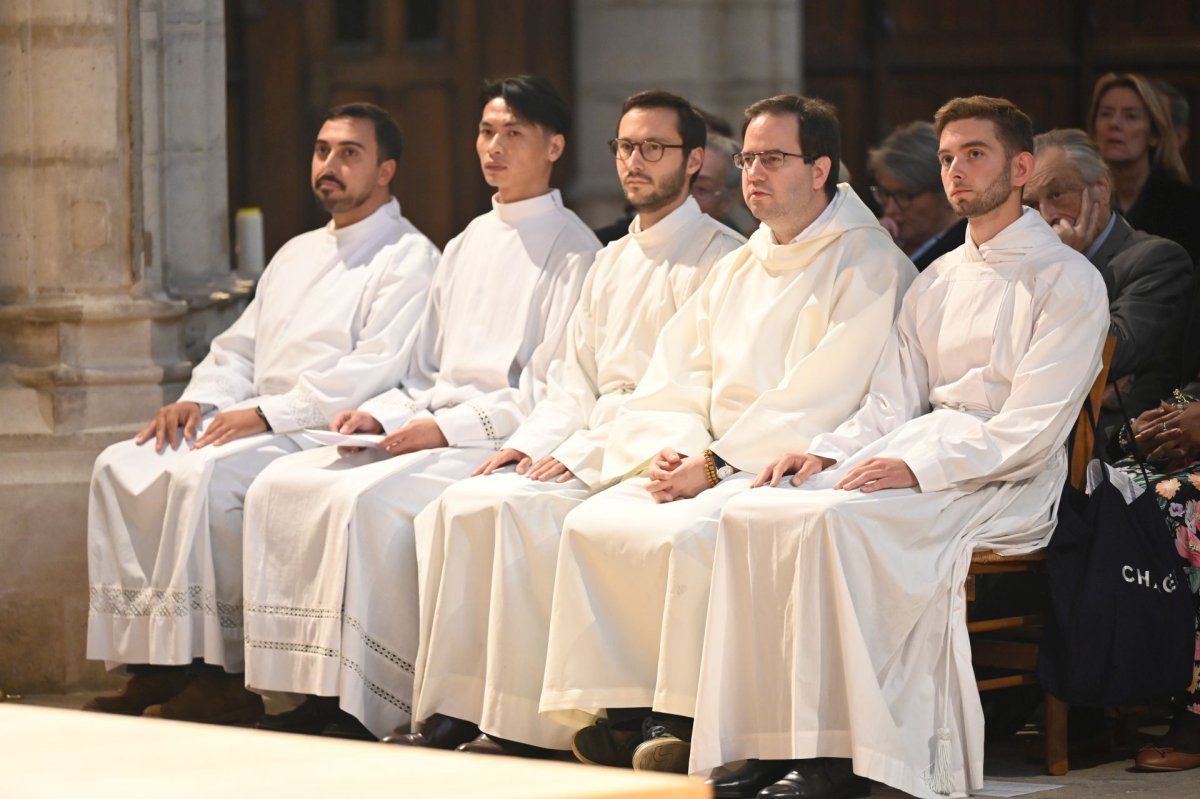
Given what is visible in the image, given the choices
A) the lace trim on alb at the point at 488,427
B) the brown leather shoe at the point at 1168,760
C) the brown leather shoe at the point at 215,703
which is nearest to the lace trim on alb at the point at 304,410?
the lace trim on alb at the point at 488,427

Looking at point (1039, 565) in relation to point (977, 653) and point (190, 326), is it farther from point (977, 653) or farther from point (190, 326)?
point (190, 326)

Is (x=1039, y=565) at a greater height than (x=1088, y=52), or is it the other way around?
(x=1088, y=52)

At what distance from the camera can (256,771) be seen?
7.73 ft

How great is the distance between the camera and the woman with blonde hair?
6797 mm

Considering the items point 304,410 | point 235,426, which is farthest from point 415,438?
point 235,426

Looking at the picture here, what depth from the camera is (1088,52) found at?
10391mm

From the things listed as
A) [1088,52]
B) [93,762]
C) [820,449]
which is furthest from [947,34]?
[93,762]

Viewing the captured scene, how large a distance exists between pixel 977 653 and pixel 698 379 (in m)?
1.09

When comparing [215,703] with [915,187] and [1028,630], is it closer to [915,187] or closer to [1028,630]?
[1028,630]

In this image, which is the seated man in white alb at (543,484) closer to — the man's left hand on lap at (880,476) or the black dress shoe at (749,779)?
the black dress shoe at (749,779)

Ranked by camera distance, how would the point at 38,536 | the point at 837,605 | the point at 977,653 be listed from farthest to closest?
the point at 38,536, the point at 977,653, the point at 837,605

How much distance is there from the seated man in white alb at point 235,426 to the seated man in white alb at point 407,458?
169 mm

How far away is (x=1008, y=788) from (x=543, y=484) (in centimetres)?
150

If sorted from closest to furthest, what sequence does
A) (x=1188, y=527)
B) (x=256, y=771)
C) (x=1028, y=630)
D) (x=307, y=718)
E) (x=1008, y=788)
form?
Result: (x=256, y=771)
(x=1008, y=788)
(x=1188, y=527)
(x=1028, y=630)
(x=307, y=718)
